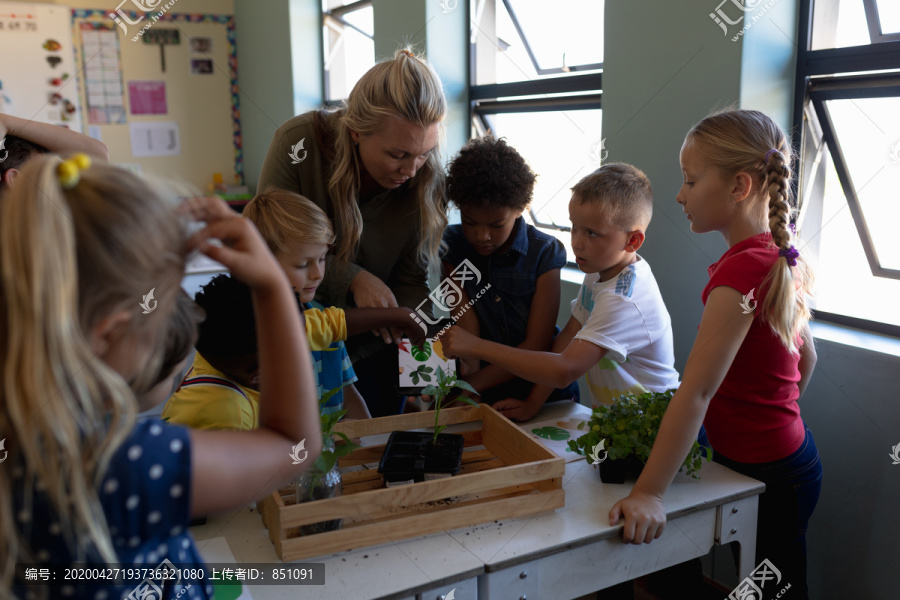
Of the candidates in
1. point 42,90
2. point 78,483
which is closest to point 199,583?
point 78,483

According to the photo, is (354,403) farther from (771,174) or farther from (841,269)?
(841,269)

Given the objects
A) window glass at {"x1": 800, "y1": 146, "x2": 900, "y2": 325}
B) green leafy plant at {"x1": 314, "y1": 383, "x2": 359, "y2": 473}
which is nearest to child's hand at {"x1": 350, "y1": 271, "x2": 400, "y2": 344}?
green leafy plant at {"x1": 314, "y1": 383, "x2": 359, "y2": 473}

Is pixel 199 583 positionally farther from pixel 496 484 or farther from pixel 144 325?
pixel 496 484

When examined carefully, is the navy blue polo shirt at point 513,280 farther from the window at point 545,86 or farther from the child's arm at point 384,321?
the window at point 545,86

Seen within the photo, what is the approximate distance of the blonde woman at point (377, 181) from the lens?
1.71 metres

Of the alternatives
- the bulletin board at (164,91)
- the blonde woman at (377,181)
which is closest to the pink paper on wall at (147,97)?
the bulletin board at (164,91)

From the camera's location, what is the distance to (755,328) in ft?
4.65

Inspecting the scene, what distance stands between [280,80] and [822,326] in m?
3.99

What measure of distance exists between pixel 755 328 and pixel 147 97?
5058 millimetres

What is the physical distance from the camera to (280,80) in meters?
4.85

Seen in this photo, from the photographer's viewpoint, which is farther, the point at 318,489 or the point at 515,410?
the point at 515,410

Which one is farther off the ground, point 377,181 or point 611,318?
point 377,181

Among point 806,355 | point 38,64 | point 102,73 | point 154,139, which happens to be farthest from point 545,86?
point 38,64

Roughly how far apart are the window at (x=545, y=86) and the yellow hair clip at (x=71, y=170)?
216cm
